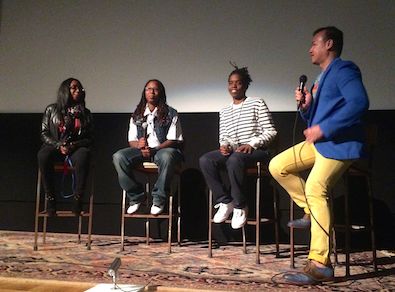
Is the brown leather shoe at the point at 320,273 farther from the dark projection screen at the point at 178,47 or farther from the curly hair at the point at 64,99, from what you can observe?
the curly hair at the point at 64,99

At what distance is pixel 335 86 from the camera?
79.2 inches

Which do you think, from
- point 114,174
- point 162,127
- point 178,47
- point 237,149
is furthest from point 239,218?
point 178,47

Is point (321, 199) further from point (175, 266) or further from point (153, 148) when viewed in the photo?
point (153, 148)

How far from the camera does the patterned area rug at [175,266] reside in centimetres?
190

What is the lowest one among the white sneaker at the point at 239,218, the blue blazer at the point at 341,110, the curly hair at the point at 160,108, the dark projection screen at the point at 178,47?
the white sneaker at the point at 239,218

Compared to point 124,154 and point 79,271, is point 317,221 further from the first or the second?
point 124,154

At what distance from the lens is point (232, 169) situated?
2607 mm

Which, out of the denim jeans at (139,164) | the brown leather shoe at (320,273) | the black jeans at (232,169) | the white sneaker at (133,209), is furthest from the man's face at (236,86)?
the brown leather shoe at (320,273)

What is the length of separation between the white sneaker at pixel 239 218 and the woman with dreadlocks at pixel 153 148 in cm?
51

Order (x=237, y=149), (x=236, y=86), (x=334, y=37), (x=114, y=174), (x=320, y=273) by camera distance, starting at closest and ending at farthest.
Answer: (x=320, y=273) < (x=334, y=37) < (x=237, y=149) < (x=236, y=86) < (x=114, y=174)

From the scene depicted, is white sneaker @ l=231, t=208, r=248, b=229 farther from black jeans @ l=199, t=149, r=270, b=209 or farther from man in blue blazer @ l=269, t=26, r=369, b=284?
man in blue blazer @ l=269, t=26, r=369, b=284

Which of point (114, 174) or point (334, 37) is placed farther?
point (114, 174)

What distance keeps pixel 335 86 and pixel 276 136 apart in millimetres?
843

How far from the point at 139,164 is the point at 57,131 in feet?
2.33
